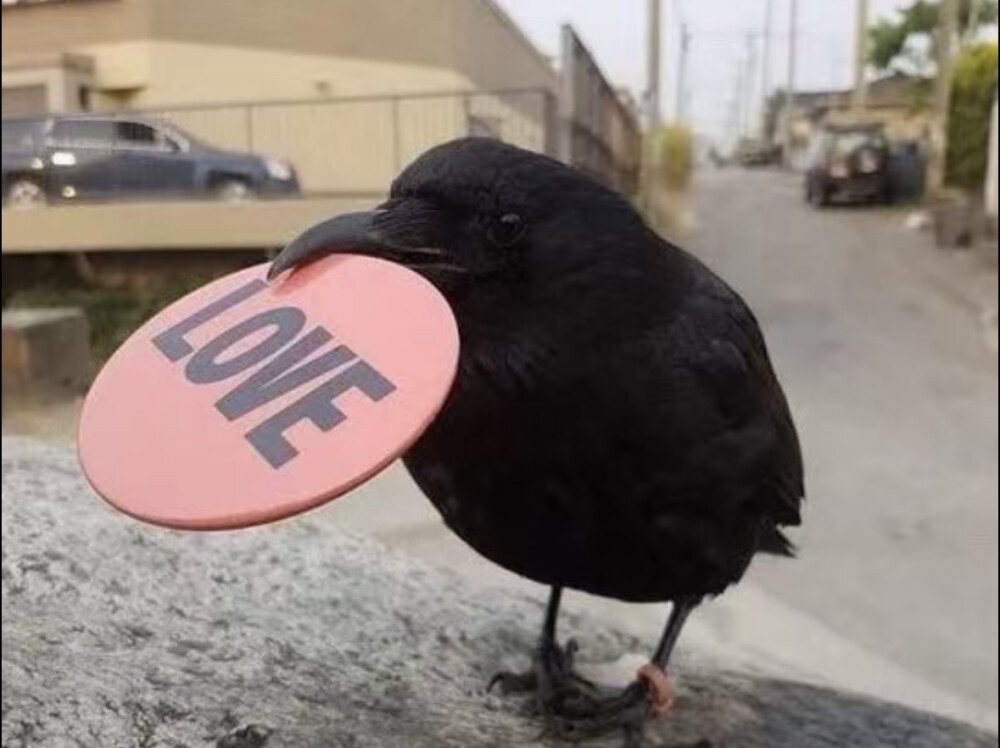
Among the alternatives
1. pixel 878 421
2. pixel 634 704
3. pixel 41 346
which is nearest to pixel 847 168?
pixel 878 421

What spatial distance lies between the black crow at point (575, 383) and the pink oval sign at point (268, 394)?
6 cm

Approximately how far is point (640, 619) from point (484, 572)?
36cm

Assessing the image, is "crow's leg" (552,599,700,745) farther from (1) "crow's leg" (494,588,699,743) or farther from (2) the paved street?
(2) the paved street

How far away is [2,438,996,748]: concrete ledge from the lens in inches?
51.4

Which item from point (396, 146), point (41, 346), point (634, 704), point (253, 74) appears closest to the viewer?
point (253, 74)

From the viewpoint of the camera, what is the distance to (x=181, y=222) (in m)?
1.51

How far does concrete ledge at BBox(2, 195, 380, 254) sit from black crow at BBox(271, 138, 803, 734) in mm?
323

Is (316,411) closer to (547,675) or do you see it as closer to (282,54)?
(282,54)

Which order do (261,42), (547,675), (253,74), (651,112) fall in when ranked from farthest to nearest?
1. (651,112)
2. (547,675)
3. (253,74)
4. (261,42)

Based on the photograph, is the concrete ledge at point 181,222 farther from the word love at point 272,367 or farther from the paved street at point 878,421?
the paved street at point 878,421

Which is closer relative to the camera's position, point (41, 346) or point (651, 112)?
point (651, 112)

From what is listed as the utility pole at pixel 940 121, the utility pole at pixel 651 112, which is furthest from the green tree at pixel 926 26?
the utility pole at pixel 651 112

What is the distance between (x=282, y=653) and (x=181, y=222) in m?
0.52

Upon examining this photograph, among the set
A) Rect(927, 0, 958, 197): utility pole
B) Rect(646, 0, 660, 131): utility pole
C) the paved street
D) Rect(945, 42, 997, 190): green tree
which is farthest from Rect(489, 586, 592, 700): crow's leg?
Rect(945, 42, 997, 190): green tree
